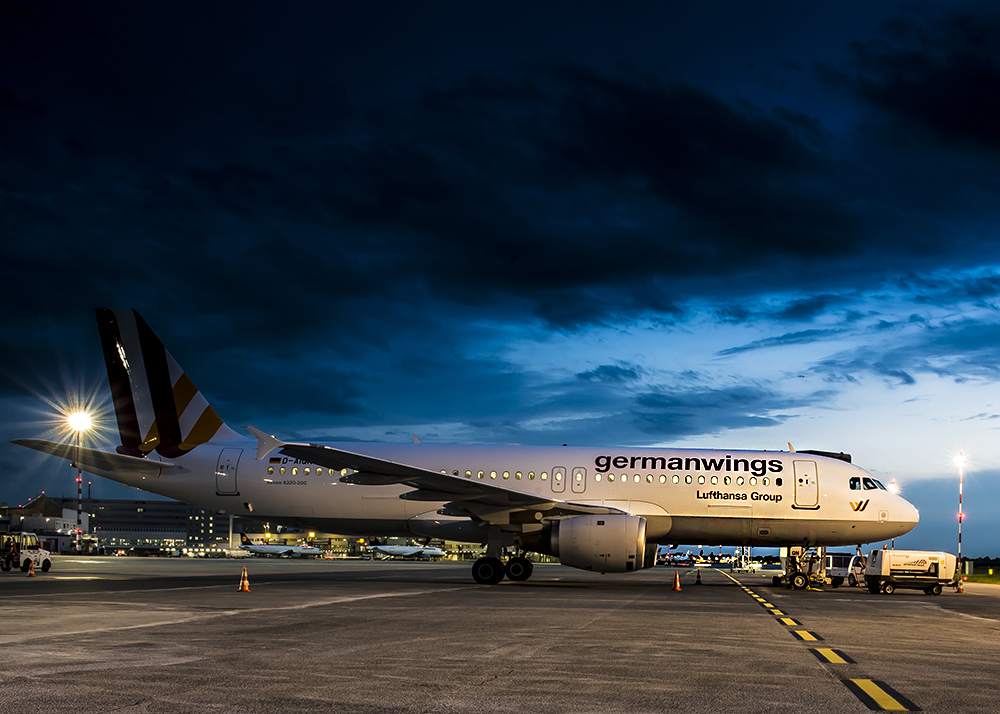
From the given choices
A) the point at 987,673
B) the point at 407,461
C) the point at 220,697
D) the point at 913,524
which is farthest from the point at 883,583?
the point at 220,697

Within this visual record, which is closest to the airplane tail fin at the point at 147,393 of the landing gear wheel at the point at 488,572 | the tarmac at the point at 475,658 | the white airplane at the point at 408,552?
the landing gear wheel at the point at 488,572

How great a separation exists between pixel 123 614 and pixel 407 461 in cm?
1370

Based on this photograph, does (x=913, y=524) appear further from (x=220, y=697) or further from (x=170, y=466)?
(x=220, y=697)

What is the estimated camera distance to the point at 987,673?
8180 mm

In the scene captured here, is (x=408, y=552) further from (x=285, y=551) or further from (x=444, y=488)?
(x=444, y=488)

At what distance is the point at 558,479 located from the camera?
25297 mm

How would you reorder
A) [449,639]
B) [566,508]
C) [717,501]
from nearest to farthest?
[449,639] → [566,508] → [717,501]

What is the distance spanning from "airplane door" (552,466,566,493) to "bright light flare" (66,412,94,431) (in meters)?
27.7

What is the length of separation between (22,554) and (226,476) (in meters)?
15.7

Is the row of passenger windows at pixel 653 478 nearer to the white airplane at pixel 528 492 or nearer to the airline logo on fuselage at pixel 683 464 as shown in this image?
the white airplane at pixel 528 492

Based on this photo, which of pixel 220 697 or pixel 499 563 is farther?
pixel 499 563

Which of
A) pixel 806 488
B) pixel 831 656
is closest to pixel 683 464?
pixel 806 488

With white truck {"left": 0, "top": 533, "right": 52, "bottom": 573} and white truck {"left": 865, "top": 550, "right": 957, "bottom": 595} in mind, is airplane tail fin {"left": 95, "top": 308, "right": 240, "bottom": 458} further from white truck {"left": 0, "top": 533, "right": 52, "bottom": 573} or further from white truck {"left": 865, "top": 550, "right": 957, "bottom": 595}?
white truck {"left": 865, "top": 550, "right": 957, "bottom": 595}

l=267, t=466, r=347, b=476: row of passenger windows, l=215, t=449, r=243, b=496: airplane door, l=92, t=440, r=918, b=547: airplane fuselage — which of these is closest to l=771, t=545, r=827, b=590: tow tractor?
l=92, t=440, r=918, b=547: airplane fuselage
